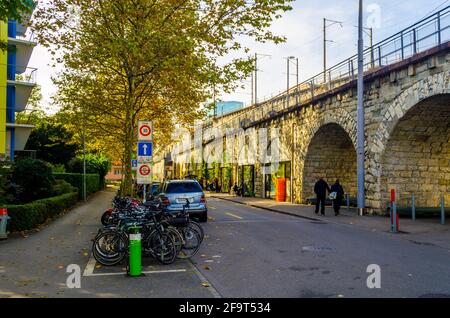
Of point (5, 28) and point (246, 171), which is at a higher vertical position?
point (5, 28)

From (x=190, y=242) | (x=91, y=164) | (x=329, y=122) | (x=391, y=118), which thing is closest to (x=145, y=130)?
(x=190, y=242)

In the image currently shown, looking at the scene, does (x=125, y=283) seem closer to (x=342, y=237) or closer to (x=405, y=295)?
(x=405, y=295)

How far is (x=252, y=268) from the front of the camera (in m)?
8.09

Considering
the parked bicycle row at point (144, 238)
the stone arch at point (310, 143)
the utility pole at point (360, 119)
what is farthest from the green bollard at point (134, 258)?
the stone arch at point (310, 143)

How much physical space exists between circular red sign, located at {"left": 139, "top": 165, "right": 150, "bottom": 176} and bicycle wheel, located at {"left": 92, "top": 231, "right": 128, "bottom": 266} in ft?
10.5

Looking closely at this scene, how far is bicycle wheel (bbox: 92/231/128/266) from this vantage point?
28.1 feet

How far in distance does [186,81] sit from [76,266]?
35.7 feet

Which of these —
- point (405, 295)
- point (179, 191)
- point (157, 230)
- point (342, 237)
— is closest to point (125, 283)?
point (157, 230)

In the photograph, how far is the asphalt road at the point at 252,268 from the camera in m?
6.52

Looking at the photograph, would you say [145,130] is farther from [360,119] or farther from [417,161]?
[417,161]

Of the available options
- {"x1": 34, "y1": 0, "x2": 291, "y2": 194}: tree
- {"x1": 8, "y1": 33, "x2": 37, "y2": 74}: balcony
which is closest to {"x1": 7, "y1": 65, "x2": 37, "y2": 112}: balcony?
{"x1": 8, "y1": 33, "x2": 37, "y2": 74}: balcony

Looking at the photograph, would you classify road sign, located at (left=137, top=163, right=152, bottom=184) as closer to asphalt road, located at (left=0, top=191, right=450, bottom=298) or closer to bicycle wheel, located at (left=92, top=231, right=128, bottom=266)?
asphalt road, located at (left=0, top=191, right=450, bottom=298)

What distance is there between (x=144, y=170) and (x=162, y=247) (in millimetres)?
3524

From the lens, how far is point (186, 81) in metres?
17.8
